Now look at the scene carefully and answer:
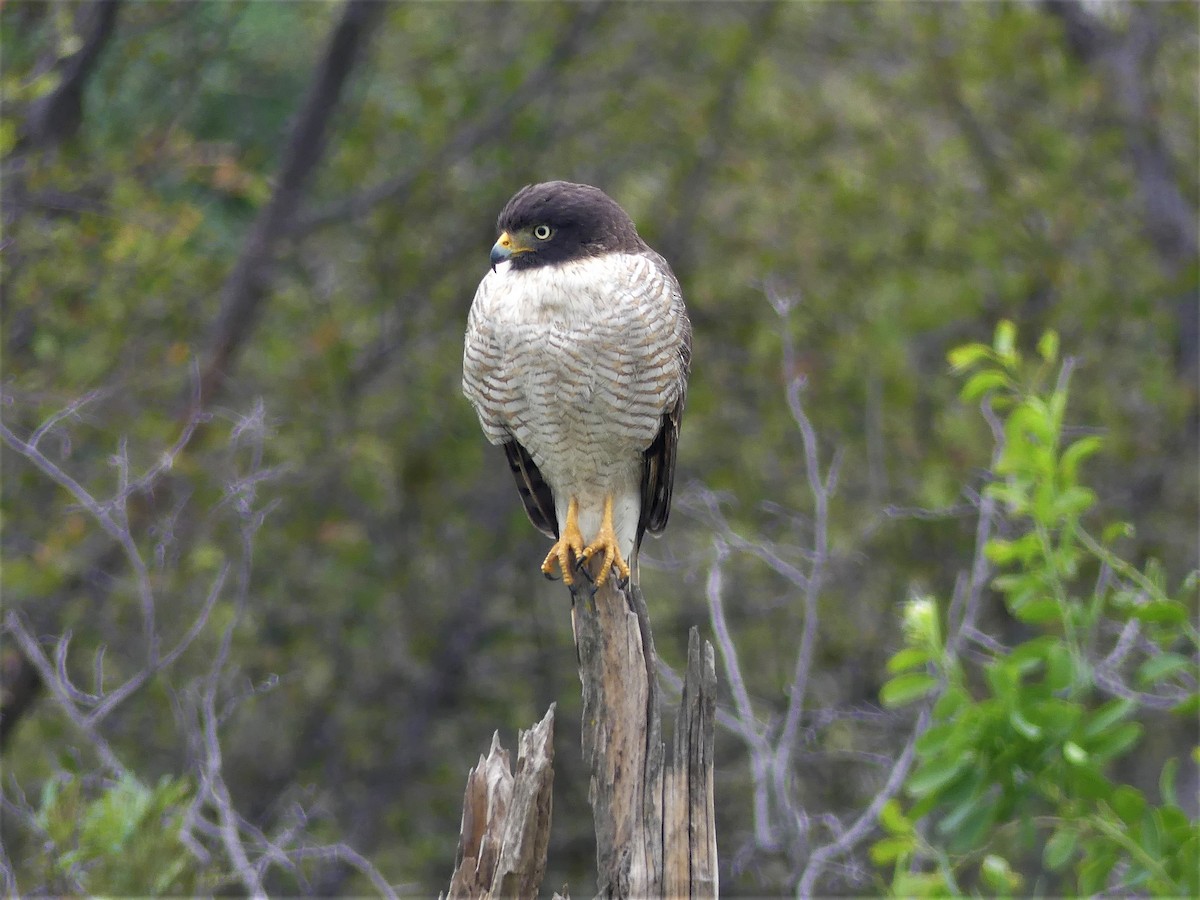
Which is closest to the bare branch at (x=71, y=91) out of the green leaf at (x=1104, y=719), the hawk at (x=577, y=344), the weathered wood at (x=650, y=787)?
the hawk at (x=577, y=344)

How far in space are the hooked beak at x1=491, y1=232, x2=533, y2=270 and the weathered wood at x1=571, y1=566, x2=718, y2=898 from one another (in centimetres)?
135

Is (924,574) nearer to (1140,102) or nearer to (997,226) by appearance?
(997,226)

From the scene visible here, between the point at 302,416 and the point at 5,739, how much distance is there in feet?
6.63

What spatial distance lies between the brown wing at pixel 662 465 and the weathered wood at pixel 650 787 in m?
1.19

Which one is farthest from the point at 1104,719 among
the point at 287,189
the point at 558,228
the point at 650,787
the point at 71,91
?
the point at 71,91

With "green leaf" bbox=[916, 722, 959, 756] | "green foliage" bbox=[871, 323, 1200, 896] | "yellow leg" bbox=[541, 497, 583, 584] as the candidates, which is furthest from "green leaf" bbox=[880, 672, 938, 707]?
"yellow leg" bbox=[541, 497, 583, 584]

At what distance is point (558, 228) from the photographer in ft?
13.4

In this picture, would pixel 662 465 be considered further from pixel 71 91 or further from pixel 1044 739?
pixel 71 91

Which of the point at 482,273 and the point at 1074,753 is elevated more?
the point at 1074,753

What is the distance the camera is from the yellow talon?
13.4 ft

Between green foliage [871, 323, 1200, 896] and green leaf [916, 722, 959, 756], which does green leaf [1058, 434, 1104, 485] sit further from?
green leaf [916, 722, 959, 756]

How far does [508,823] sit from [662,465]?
1.72m

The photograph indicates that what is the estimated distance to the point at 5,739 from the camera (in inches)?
246

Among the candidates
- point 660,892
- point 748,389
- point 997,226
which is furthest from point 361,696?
point 660,892
